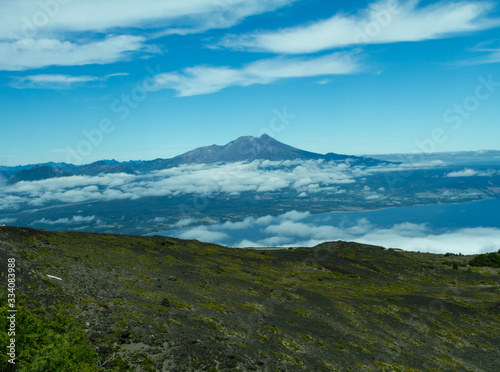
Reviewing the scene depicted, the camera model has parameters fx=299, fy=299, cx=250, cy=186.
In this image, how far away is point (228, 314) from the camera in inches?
1553

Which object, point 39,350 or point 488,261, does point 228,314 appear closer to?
point 39,350

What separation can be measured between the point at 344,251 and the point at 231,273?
75958 millimetres

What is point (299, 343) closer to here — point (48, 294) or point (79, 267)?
point (48, 294)

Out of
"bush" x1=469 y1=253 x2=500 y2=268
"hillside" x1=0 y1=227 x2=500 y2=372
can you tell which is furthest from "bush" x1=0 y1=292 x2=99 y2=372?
"bush" x1=469 y1=253 x2=500 y2=268

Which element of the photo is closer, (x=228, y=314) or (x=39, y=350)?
(x=39, y=350)

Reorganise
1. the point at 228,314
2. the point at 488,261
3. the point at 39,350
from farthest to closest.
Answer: the point at 488,261 → the point at 228,314 → the point at 39,350

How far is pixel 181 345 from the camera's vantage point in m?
26.3

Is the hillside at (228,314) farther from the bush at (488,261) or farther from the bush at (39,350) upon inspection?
the bush at (488,261)

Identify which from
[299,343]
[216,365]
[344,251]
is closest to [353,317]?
[299,343]

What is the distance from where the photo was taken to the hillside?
25.4m

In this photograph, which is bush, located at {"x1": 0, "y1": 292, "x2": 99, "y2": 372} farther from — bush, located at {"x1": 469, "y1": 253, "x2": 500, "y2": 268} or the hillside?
bush, located at {"x1": 469, "y1": 253, "x2": 500, "y2": 268}

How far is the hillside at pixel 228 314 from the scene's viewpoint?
83.4 feet

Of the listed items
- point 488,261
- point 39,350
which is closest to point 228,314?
point 39,350

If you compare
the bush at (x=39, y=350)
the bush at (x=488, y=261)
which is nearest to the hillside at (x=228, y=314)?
the bush at (x=39, y=350)
